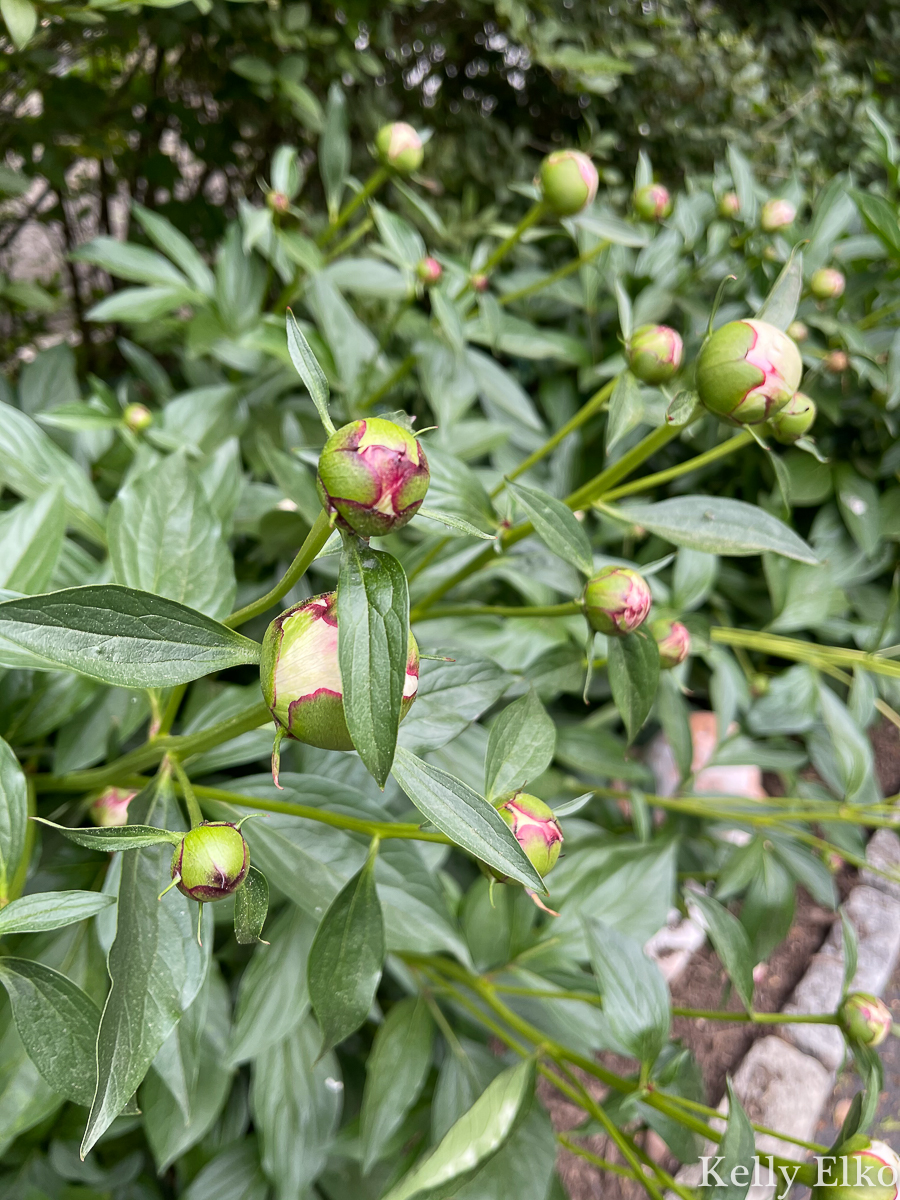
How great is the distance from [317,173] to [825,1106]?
1.59m

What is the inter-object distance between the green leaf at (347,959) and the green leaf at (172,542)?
20 centimetres

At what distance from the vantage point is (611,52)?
113 cm

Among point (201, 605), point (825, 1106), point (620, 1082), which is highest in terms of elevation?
point (201, 605)

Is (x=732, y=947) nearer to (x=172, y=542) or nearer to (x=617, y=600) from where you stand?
(x=617, y=600)

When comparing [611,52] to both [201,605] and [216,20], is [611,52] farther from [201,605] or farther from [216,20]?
[201,605]

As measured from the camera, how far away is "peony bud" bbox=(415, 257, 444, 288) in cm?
79

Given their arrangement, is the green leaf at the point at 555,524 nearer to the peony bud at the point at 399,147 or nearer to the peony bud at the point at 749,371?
the peony bud at the point at 749,371

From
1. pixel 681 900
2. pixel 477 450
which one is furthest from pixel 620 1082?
pixel 477 450

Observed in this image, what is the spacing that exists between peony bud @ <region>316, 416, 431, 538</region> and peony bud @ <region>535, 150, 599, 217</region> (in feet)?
1.68

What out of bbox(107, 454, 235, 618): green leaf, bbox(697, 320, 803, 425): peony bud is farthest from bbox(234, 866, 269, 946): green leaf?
bbox(697, 320, 803, 425): peony bud

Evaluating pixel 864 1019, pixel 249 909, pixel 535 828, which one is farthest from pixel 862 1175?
pixel 249 909

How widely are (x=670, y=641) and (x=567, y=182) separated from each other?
1.33ft

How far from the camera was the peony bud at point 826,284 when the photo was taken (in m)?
0.91

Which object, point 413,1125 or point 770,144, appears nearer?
point 413,1125
